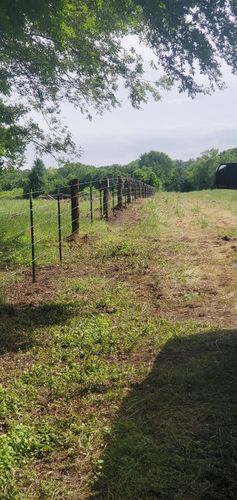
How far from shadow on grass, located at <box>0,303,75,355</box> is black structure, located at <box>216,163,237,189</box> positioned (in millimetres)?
2952

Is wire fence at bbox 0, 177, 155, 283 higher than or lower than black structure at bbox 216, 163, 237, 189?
lower

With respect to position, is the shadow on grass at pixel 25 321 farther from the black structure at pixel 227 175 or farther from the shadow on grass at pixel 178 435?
the black structure at pixel 227 175

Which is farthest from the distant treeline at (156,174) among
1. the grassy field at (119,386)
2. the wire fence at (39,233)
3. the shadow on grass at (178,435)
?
the shadow on grass at (178,435)

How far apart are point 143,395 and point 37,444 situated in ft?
3.61

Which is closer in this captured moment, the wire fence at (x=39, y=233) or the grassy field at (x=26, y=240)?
the wire fence at (x=39, y=233)

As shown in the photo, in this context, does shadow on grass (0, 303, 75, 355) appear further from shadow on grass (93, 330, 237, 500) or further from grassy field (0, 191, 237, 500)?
shadow on grass (93, 330, 237, 500)

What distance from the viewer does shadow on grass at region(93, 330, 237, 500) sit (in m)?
2.99

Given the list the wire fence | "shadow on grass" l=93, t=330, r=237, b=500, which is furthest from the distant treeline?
"shadow on grass" l=93, t=330, r=237, b=500

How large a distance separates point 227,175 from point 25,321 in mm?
3697

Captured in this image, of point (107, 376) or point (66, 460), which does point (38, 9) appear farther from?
point (66, 460)

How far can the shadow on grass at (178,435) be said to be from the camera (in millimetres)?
2986

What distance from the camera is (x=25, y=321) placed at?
252 inches

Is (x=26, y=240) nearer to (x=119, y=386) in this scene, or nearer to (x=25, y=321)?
(x=25, y=321)

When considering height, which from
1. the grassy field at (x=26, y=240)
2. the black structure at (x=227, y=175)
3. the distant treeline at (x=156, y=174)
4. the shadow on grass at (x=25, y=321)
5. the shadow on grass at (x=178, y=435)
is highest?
the distant treeline at (x=156, y=174)
